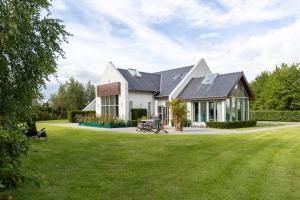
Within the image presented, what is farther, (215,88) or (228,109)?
(215,88)

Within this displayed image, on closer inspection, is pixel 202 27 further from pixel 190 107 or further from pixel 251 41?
pixel 190 107

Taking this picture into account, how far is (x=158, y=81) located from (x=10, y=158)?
3254 cm

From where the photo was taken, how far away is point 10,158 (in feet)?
13.7

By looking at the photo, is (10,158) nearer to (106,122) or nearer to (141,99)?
(106,122)

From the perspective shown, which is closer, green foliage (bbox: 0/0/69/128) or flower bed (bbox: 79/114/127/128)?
green foliage (bbox: 0/0/69/128)

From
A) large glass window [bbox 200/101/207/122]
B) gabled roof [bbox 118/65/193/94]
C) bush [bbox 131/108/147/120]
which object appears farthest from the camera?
gabled roof [bbox 118/65/193/94]

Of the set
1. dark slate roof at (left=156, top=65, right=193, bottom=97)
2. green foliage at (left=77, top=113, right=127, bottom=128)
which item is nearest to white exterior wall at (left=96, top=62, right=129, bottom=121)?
green foliage at (left=77, top=113, right=127, bottom=128)

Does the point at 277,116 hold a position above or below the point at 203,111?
below

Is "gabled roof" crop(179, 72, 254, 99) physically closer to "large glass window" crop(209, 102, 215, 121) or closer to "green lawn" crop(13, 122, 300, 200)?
"large glass window" crop(209, 102, 215, 121)

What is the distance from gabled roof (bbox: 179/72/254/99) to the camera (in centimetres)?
2762

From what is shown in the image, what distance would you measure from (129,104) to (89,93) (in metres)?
24.8

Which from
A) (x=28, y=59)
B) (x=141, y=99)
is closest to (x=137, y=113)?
(x=141, y=99)

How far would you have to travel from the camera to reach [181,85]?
3225 cm

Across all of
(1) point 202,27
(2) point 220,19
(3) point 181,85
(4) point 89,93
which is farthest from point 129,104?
(4) point 89,93
